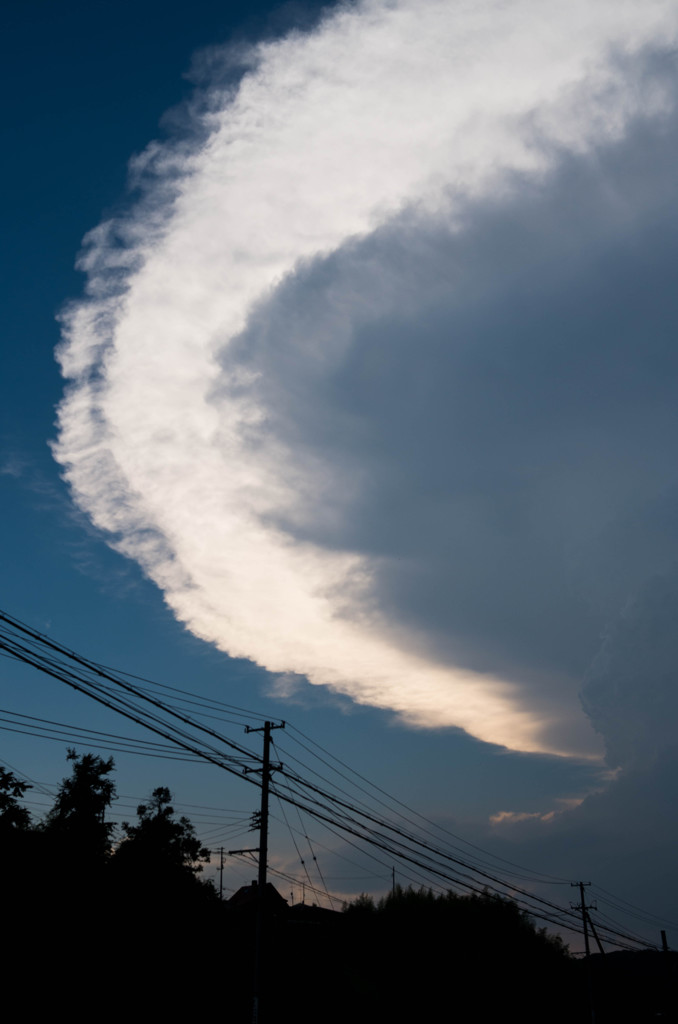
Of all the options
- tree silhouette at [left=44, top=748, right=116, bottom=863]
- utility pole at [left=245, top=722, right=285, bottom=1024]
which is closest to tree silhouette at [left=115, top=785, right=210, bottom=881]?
tree silhouette at [left=44, top=748, right=116, bottom=863]

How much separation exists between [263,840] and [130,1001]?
1096 centimetres

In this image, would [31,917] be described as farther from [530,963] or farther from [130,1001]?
[530,963]

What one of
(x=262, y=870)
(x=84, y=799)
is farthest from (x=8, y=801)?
(x=84, y=799)

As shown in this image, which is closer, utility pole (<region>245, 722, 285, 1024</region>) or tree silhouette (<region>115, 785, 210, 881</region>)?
utility pole (<region>245, 722, 285, 1024</region>)

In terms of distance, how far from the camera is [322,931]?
159 ft

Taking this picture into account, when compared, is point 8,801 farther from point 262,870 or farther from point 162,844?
point 162,844

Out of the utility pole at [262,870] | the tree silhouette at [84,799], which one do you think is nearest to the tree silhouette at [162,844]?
the tree silhouette at [84,799]

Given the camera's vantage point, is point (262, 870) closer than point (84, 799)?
Yes

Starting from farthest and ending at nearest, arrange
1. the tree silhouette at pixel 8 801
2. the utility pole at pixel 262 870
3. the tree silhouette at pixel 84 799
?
the tree silhouette at pixel 84 799
the utility pole at pixel 262 870
the tree silhouette at pixel 8 801

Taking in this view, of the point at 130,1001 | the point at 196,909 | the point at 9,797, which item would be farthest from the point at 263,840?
the point at 196,909

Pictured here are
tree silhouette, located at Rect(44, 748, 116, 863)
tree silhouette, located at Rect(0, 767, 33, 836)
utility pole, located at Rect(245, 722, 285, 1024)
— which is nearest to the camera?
tree silhouette, located at Rect(0, 767, 33, 836)

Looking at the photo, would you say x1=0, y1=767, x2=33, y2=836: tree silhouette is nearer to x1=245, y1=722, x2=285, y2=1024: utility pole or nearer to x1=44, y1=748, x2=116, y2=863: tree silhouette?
x1=245, y1=722, x2=285, y2=1024: utility pole

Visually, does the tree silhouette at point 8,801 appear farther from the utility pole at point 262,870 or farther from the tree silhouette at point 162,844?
the tree silhouette at point 162,844

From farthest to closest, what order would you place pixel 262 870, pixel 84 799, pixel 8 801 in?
pixel 84 799, pixel 262 870, pixel 8 801
